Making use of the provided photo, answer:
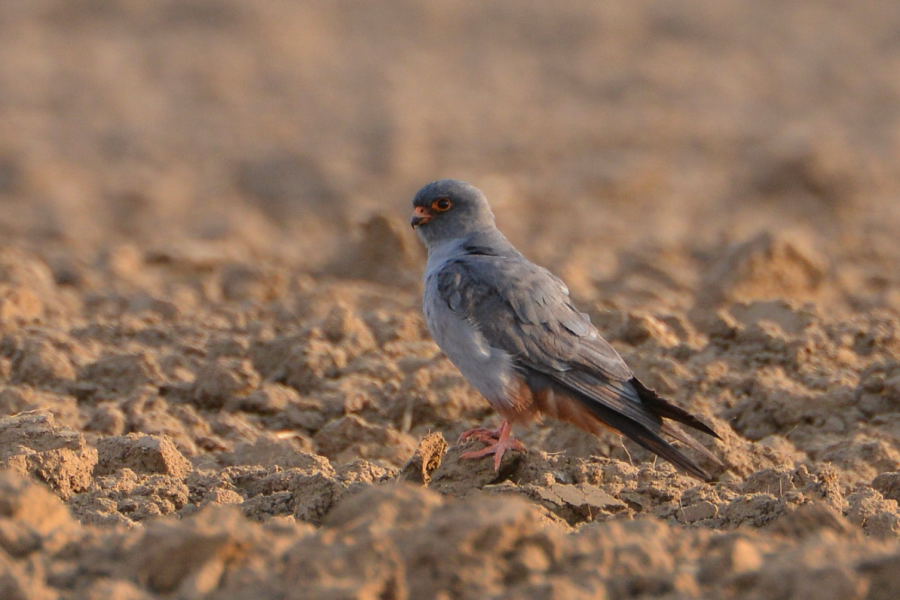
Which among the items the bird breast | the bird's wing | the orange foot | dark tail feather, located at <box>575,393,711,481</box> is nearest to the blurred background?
the bird's wing

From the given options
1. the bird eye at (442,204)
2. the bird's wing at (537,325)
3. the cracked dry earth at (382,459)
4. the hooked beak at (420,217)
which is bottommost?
the cracked dry earth at (382,459)

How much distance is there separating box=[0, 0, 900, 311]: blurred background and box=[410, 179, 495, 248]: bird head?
2744mm

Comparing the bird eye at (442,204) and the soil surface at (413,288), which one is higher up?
the bird eye at (442,204)

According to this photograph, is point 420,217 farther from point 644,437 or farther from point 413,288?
point 413,288

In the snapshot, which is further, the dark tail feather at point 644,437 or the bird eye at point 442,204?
the bird eye at point 442,204

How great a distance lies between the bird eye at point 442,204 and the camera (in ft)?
24.9

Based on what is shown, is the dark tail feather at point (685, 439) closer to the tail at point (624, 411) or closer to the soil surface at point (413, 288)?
the tail at point (624, 411)

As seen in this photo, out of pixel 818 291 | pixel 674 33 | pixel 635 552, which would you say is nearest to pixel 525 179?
pixel 818 291

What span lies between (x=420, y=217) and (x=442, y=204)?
14 cm

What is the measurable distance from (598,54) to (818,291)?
31.9 feet

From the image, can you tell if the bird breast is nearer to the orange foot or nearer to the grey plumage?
the grey plumage

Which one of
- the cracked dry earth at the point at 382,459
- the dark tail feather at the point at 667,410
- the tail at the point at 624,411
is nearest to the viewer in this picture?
the cracked dry earth at the point at 382,459

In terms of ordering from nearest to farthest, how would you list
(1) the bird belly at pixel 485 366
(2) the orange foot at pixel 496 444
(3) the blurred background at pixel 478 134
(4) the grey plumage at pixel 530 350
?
(2) the orange foot at pixel 496 444, (4) the grey plumage at pixel 530 350, (1) the bird belly at pixel 485 366, (3) the blurred background at pixel 478 134

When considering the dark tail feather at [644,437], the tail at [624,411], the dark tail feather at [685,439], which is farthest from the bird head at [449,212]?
the dark tail feather at [685,439]
